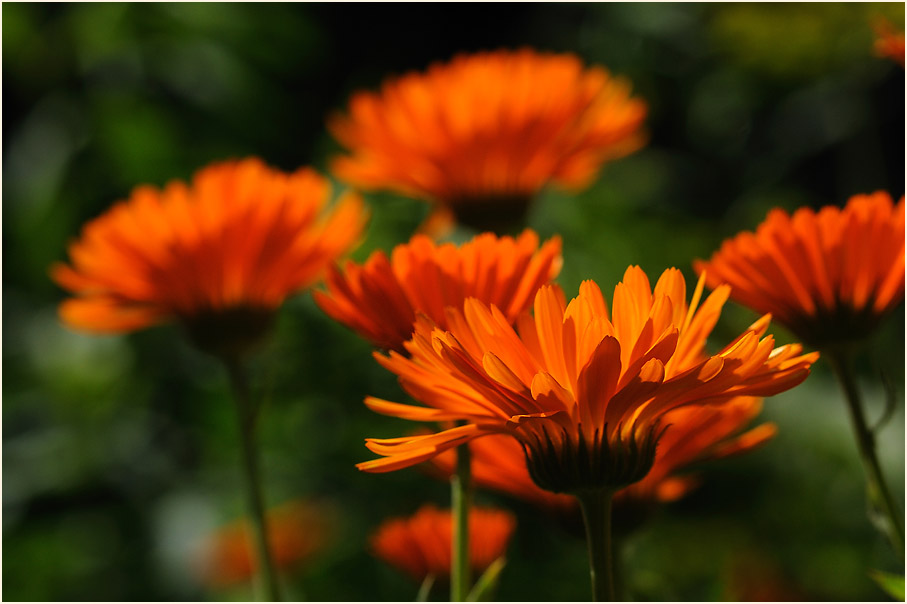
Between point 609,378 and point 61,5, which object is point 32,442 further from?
point 609,378

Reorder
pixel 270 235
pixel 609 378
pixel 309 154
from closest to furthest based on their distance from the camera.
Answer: pixel 609 378 → pixel 270 235 → pixel 309 154

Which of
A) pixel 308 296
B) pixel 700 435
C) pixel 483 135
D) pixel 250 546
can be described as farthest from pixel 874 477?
pixel 308 296

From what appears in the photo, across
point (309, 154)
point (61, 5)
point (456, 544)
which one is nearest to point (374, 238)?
point (309, 154)

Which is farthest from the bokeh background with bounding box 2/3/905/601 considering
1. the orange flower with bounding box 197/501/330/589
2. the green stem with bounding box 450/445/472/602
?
the green stem with bounding box 450/445/472/602

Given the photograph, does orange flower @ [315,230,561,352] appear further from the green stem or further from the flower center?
the flower center

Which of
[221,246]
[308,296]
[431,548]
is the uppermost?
[308,296]

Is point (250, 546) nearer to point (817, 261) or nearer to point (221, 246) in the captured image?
point (221, 246)
